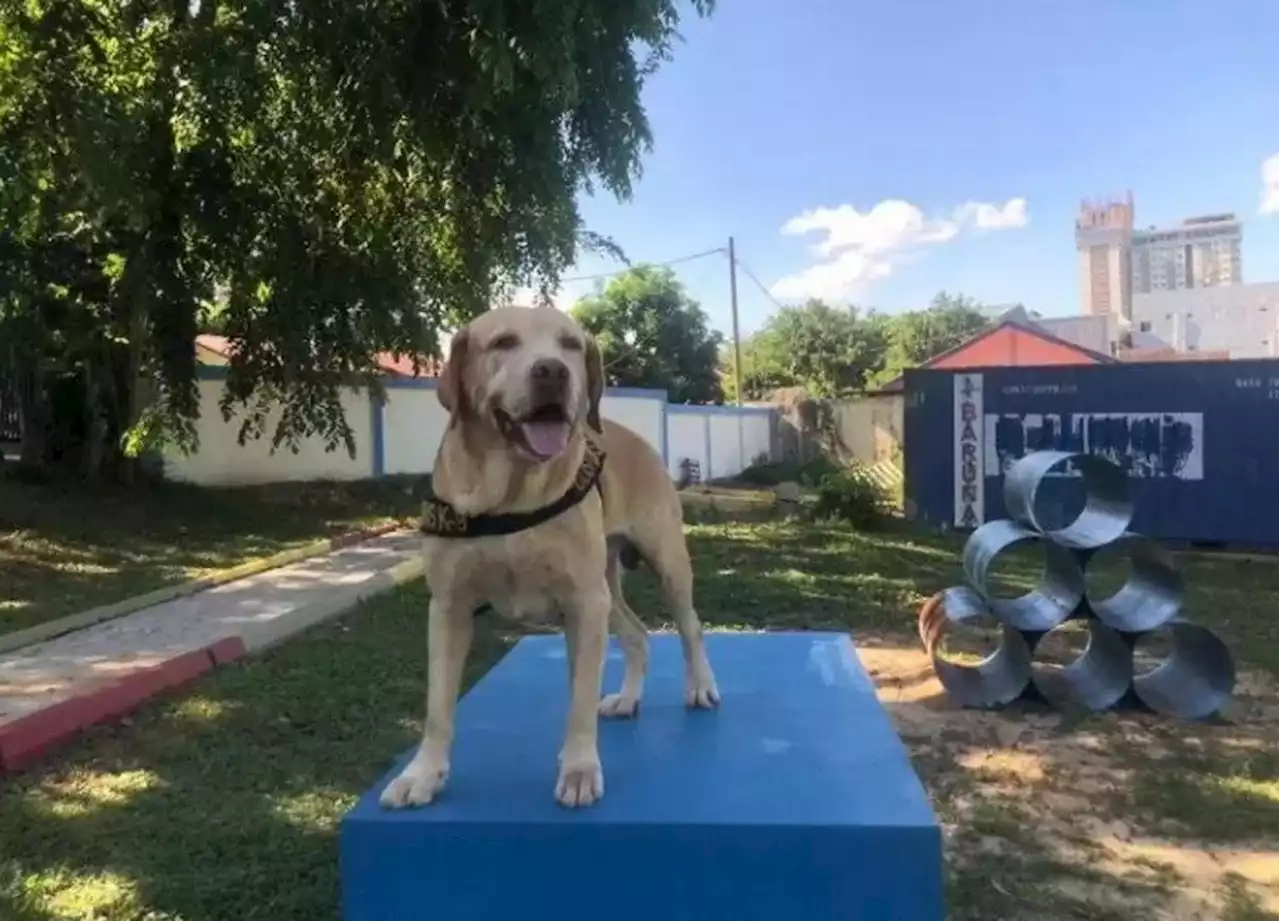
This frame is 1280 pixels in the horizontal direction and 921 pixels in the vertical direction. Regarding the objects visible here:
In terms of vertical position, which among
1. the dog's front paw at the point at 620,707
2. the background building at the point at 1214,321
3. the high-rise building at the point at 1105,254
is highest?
the high-rise building at the point at 1105,254

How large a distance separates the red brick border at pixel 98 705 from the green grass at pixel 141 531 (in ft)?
5.49

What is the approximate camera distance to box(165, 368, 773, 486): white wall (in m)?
15.9

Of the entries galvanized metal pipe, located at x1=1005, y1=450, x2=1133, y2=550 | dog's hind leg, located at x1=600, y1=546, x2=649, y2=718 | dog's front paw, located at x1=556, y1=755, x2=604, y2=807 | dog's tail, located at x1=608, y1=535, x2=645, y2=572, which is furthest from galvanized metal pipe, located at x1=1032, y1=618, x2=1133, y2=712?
dog's front paw, located at x1=556, y1=755, x2=604, y2=807

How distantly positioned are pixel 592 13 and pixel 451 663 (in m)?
4.53

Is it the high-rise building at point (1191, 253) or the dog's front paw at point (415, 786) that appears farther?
the high-rise building at point (1191, 253)

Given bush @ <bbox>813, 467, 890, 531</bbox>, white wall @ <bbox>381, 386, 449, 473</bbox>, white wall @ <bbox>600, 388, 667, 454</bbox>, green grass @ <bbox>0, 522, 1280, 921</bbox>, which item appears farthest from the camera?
white wall @ <bbox>600, 388, 667, 454</bbox>

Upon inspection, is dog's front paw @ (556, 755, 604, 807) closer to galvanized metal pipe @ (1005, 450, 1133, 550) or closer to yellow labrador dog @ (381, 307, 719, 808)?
yellow labrador dog @ (381, 307, 719, 808)

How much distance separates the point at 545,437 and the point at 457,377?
13.8 inches

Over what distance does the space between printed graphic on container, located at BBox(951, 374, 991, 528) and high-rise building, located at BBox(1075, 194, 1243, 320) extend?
69.2m

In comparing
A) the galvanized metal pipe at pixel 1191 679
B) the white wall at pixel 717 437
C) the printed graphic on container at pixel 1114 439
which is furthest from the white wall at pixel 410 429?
the galvanized metal pipe at pixel 1191 679

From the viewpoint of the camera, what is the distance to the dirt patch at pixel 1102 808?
3.49 meters

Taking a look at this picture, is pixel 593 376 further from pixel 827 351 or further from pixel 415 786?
pixel 827 351

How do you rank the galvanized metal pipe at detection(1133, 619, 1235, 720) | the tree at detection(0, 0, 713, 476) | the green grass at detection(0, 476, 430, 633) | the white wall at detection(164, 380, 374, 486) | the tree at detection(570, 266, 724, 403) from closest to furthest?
the galvanized metal pipe at detection(1133, 619, 1235, 720) < the tree at detection(0, 0, 713, 476) < the green grass at detection(0, 476, 430, 633) < the white wall at detection(164, 380, 374, 486) < the tree at detection(570, 266, 724, 403)

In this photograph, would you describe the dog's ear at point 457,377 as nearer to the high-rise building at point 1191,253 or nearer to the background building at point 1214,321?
the background building at point 1214,321
